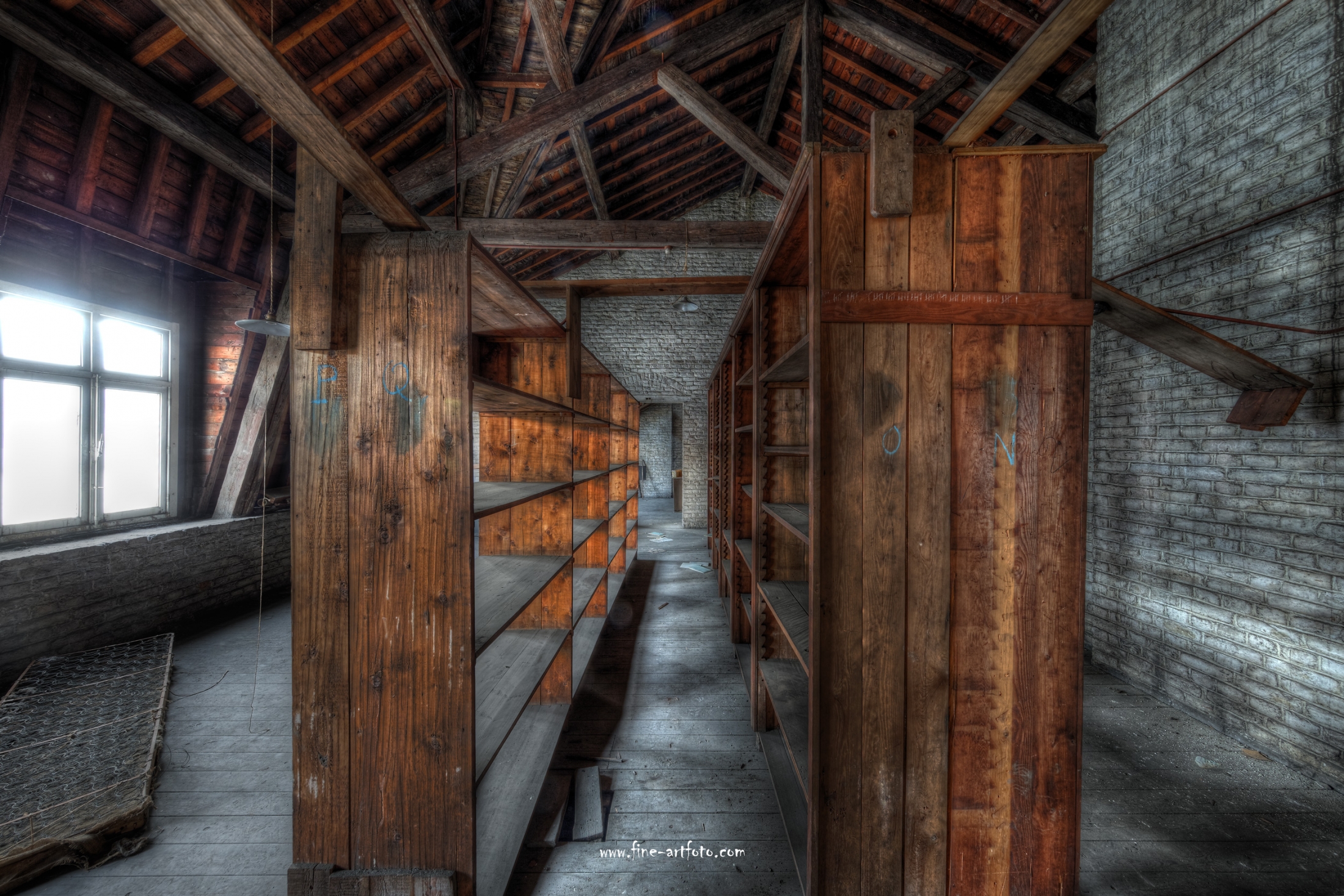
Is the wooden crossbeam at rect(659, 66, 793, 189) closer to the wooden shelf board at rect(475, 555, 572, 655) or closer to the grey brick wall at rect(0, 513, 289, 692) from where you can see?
the wooden shelf board at rect(475, 555, 572, 655)

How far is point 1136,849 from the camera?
1957mm

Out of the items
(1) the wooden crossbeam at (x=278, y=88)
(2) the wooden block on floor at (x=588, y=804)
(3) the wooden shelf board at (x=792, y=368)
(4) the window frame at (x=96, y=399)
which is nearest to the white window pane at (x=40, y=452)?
(4) the window frame at (x=96, y=399)

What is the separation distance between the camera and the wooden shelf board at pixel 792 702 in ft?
6.00

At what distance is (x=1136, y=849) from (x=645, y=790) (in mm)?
2017

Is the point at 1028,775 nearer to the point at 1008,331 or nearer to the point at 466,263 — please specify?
the point at 1008,331

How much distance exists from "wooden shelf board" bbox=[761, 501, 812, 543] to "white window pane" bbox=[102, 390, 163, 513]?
4.98 meters

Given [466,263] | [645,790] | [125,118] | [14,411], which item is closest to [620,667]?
[645,790]

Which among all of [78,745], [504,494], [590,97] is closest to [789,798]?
[504,494]

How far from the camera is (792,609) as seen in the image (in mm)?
2227

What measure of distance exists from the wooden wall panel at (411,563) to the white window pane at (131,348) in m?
3.98

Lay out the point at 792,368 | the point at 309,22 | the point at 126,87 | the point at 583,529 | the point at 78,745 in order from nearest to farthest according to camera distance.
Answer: the point at 792,368, the point at 78,745, the point at 126,87, the point at 309,22, the point at 583,529

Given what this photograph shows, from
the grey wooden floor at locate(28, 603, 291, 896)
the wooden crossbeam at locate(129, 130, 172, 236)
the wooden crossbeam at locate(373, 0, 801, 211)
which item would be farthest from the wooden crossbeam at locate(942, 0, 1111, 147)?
the wooden crossbeam at locate(129, 130, 172, 236)

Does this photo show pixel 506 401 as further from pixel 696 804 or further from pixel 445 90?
pixel 445 90

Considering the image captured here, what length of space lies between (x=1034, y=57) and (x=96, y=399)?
5.74 meters
